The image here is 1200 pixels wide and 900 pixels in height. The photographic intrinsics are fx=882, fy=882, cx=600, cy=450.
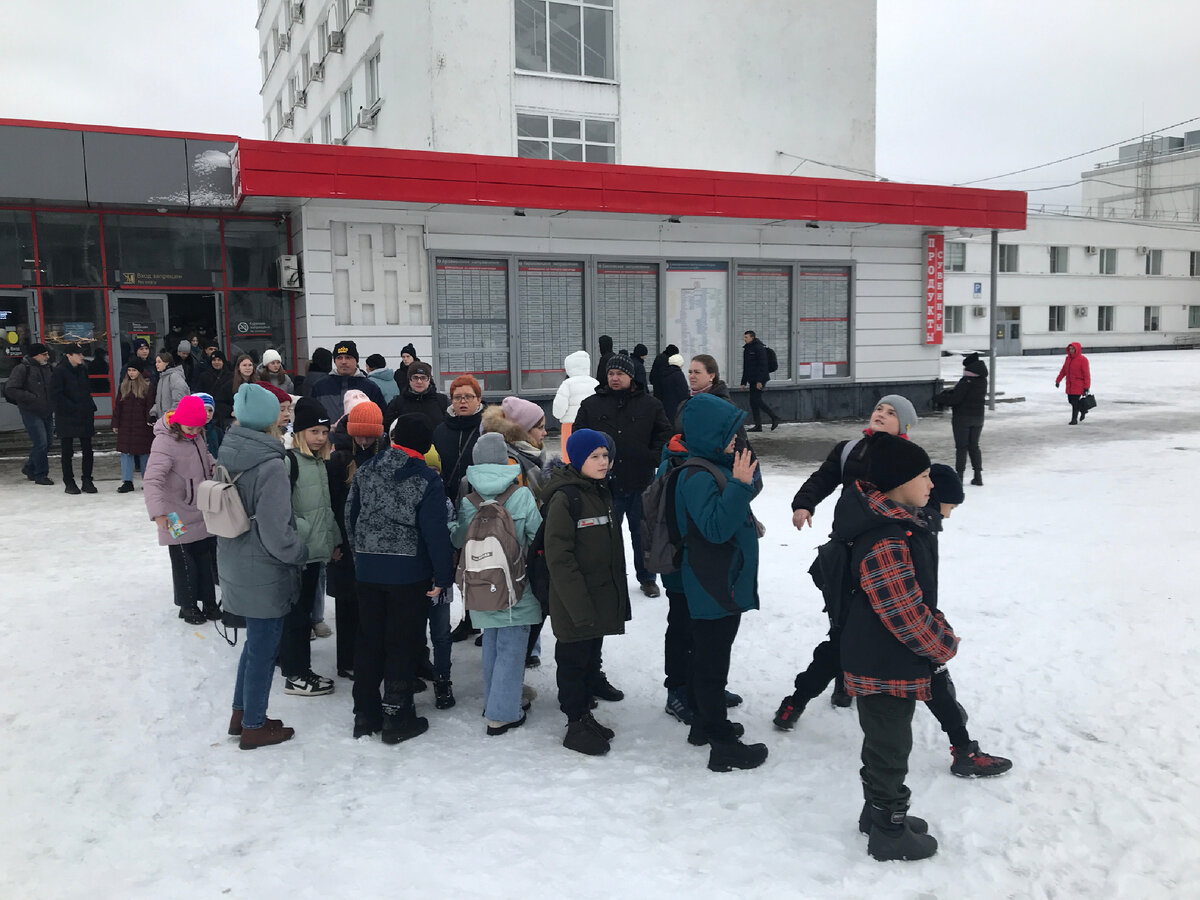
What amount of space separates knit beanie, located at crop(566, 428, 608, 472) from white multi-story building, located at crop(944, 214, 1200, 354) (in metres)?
44.6

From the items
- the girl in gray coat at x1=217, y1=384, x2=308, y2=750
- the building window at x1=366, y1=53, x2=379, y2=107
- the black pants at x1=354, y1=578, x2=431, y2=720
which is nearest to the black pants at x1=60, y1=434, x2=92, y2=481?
the girl in gray coat at x1=217, y1=384, x2=308, y2=750

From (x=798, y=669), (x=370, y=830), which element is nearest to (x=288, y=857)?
(x=370, y=830)

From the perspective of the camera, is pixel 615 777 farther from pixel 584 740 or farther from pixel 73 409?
pixel 73 409

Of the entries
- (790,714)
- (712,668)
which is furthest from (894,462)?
(790,714)

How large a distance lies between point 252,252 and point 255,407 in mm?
11544

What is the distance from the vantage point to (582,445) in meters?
4.20

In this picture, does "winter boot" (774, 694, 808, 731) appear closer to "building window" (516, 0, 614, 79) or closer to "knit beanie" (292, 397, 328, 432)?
"knit beanie" (292, 397, 328, 432)

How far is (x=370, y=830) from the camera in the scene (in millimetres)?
3641

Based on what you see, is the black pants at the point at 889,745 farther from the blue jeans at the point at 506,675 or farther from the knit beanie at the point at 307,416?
the knit beanie at the point at 307,416

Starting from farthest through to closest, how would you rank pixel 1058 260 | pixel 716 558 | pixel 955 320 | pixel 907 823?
1. pixel 1058 260
2. pixel 955 320
3. pixel 716 558
4. pixel 907 823

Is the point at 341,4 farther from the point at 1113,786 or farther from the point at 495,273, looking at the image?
the point at 1113,786

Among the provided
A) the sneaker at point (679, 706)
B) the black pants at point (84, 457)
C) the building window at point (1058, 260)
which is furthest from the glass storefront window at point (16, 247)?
the building window at point (1058, 260)

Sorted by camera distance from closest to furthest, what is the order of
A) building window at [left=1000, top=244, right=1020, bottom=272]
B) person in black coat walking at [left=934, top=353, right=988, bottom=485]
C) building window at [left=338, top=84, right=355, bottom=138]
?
1. person in black coat walking at [left=934, top=353, right=988, bottom=485]
2. building window at [left=338, top=84, right=355, bottom=138]
3. building window at [left=1000, top=244, right=1020, bottom=272]

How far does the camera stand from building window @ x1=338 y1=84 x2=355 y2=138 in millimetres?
23337
